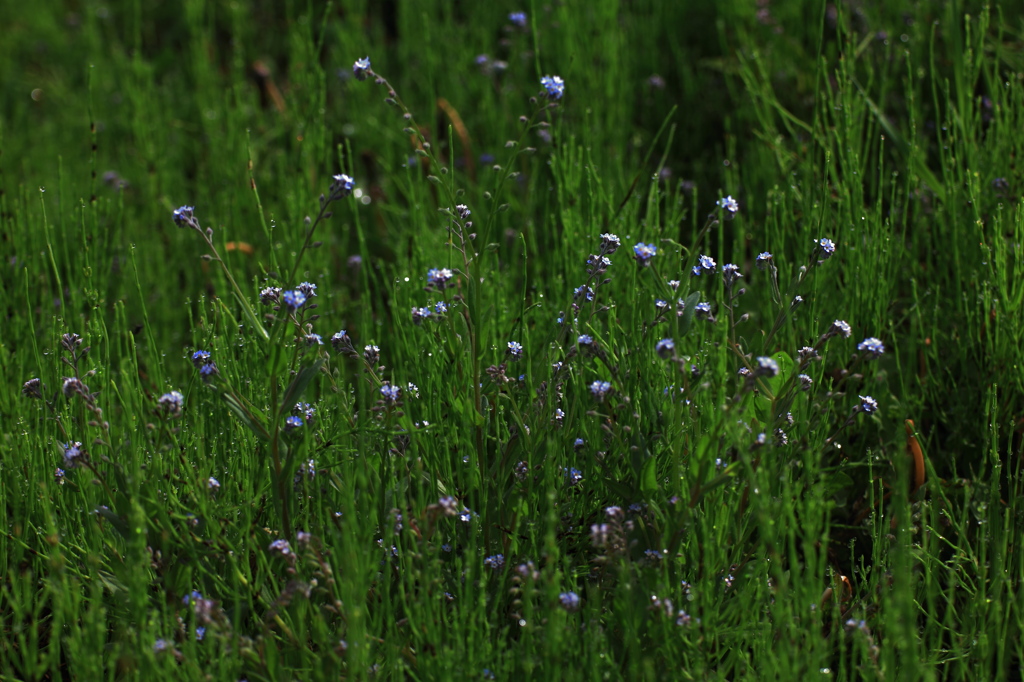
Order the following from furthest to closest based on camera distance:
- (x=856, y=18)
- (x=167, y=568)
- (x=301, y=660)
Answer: (x=856, y=18)
(x=167, y=568)
(x=301, y=660)

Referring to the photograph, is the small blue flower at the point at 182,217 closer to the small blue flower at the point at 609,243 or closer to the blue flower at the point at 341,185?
the blue flower at the point at 341,185

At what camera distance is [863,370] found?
7.72ft

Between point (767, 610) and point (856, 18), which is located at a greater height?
point (856, 18)

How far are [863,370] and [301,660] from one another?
1613 mm

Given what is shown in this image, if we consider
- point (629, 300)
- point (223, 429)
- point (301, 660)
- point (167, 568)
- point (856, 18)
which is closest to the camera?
point (301, 660)

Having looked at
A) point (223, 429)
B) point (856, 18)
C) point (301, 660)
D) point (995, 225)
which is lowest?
point (301, 660)

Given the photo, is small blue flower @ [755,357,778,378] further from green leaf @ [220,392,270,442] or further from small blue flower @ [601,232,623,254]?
green leaf @ [220,392,270,442]

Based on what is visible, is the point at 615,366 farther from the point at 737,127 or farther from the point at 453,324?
the point at 737,127

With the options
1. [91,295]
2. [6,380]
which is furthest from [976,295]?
[6,380]

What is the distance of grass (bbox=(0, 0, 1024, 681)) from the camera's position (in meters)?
1.54

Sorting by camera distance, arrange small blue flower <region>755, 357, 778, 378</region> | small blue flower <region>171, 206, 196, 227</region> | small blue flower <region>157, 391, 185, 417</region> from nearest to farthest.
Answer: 1. small blue flower <region>755, 357, 778, 378</region>
2. small blue flower <region>157, 391, 185, 417</region>
3. small blue flower <region>171, 206, 196, 227</region>

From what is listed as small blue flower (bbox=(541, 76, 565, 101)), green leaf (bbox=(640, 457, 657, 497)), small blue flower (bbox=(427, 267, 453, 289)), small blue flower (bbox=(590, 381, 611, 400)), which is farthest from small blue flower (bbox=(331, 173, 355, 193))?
green leaf (bbox=(640, 457, 657, 497))

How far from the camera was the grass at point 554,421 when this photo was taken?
60.8 inches

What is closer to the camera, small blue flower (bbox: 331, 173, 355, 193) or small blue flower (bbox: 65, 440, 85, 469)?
small blue flower (bbox: 65, 440, 85, 469)
